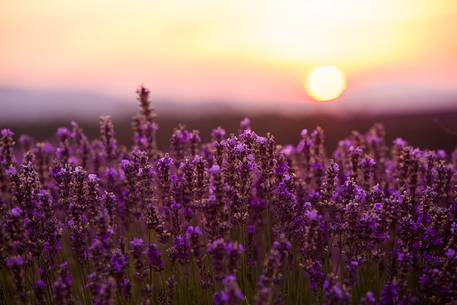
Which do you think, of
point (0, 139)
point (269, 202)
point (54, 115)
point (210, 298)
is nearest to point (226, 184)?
point (269, 202)

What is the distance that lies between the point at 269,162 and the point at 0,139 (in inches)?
97.7

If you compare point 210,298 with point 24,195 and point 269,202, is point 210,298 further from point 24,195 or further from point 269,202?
point 24,195

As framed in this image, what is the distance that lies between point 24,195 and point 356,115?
20142 millimetres

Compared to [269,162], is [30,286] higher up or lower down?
lower down

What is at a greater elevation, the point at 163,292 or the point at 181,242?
the point at 181,242

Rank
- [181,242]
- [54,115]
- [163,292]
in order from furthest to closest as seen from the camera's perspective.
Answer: [54,115] < [163,292] < [181,242]

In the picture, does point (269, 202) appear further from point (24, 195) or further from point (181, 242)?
point (24, 195)

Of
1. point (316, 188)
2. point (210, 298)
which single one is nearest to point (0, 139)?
point (210, 298)

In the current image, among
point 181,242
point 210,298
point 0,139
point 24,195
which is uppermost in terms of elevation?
point 0,139

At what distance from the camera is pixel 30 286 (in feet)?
14.6

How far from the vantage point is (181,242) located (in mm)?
3824

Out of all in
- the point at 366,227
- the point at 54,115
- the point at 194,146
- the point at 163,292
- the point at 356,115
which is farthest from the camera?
the point at 54,115

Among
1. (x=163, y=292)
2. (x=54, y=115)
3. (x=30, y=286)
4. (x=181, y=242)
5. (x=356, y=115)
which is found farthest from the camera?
(x=54, y=115)

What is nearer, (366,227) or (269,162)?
(366,227)
